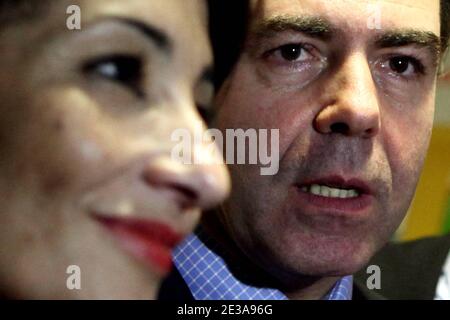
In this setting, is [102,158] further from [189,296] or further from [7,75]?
[189,296]

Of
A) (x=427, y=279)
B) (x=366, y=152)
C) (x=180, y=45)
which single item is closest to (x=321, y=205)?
(x=366, y=152)

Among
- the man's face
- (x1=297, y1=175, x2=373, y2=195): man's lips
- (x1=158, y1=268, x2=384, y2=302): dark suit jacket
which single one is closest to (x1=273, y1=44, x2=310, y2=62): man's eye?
the man's face

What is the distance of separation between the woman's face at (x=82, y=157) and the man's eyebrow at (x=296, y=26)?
208 mm

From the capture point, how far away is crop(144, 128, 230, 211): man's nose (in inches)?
17.6

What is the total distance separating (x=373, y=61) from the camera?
66 centimetres

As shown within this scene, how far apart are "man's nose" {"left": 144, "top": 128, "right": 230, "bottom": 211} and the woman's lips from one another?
22mm

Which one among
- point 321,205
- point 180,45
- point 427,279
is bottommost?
point 427,279

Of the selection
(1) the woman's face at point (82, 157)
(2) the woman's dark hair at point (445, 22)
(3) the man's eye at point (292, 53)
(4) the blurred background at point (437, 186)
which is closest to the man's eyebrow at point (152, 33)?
(1) the woman's face at point (82, 157)

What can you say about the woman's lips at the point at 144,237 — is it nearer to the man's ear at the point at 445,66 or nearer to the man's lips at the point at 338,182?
the man's lips at the point at 338,182

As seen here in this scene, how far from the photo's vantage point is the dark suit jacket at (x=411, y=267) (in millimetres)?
888

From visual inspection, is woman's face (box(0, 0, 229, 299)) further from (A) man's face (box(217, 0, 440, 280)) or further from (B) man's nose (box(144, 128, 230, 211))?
(A) man's face (box(217, 0, 440, 280))

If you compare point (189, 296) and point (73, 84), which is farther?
point (189, 296)
